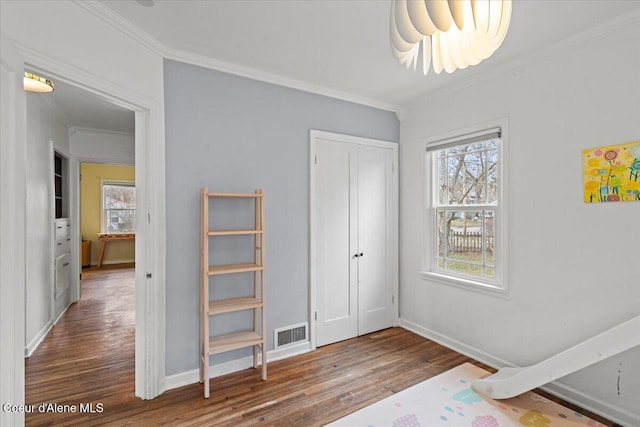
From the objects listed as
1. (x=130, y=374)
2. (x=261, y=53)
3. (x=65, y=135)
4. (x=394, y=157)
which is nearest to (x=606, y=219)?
(x=394, y=157)

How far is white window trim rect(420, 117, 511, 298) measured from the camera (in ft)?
9.03

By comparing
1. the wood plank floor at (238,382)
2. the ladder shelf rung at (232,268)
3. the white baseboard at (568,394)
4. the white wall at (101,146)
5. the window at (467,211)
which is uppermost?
the white wall at (101,146)

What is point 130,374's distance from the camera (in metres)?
2.72

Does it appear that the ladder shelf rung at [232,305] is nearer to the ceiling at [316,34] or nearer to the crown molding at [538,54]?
the ceiling at [316,34]

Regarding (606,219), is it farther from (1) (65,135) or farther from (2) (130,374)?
(1) (65,135)

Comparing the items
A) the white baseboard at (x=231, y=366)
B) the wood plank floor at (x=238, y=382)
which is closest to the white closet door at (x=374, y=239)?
the wood plank floor at (x=238, y=382)

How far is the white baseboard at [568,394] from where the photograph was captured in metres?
2.08

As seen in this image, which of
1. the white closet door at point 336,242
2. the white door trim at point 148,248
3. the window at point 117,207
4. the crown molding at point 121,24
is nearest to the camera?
the crown molding at point 121,24

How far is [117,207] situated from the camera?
806cm

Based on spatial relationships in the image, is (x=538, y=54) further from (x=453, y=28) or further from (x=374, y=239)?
(x=374, y=239)

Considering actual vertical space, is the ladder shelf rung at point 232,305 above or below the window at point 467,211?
below

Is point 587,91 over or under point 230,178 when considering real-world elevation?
over

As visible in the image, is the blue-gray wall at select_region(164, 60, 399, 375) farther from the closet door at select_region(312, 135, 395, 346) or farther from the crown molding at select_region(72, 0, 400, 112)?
the closet door at select_region(312, 135, 395, 346)

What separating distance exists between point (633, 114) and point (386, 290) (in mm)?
2607
